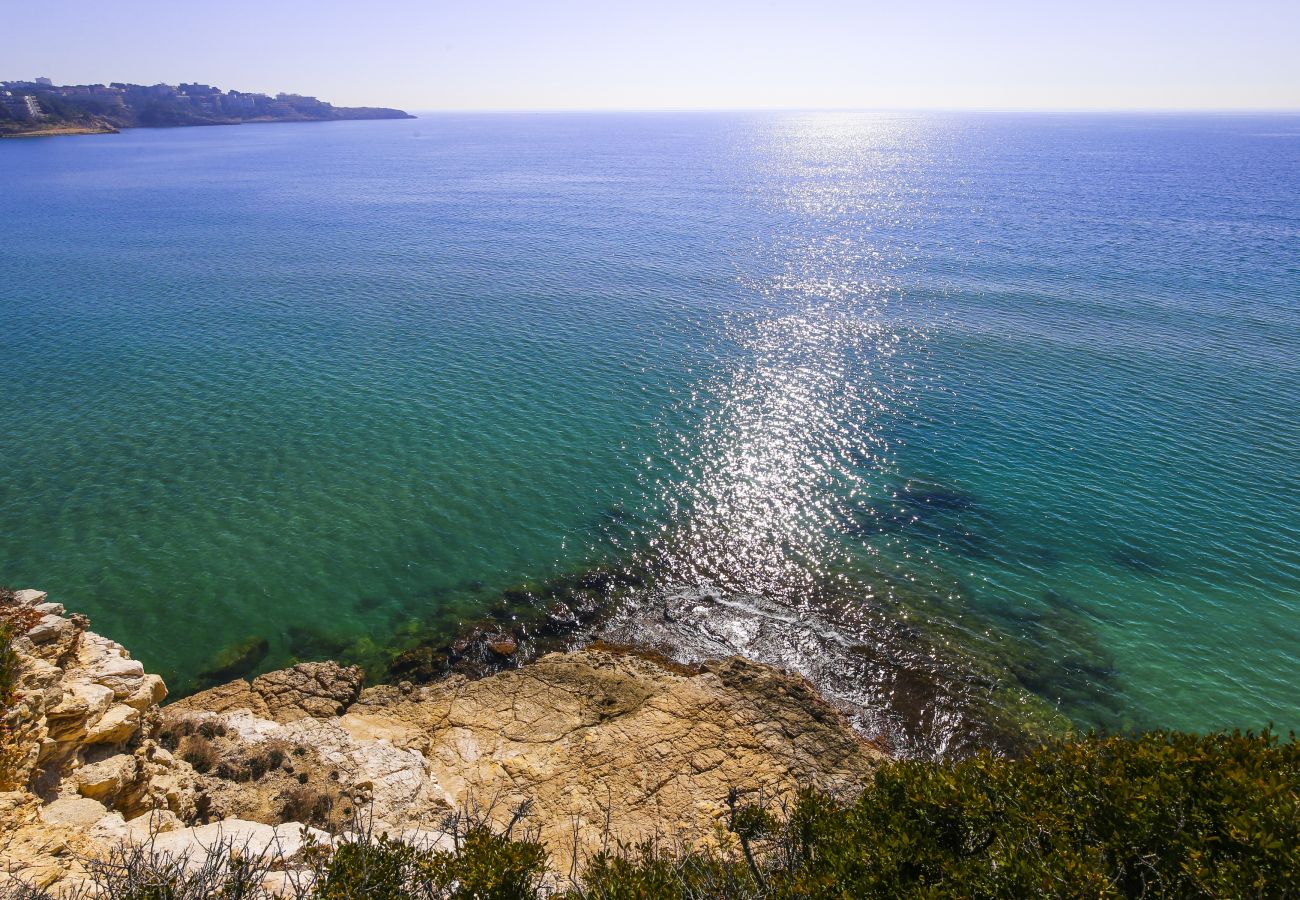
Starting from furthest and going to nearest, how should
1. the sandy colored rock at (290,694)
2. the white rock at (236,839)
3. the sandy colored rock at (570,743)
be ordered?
the sandy colored rock at (290,694), the sandy colored rock at (570,743), the white rock at (236,839)

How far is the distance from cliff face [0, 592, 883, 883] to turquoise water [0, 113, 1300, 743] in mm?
5471

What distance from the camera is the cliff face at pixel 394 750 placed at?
19.5 metres

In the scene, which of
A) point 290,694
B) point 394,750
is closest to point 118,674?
point 290,694

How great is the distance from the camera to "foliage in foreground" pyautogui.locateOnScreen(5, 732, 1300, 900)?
1402 centimetres

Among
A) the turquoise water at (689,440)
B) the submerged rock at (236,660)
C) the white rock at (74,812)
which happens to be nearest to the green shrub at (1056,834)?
the white rock at (74,812)

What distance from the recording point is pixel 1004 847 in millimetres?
14984

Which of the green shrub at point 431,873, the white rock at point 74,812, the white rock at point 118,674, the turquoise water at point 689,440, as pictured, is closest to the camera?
the green shrub at point 431,873

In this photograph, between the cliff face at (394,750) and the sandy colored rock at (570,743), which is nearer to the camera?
the cliff face at (394,750)

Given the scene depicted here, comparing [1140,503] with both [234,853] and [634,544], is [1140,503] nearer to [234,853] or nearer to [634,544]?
[634,544]

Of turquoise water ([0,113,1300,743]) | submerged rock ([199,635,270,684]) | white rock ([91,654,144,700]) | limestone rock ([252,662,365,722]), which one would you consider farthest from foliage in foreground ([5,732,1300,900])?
submerged rock ([199,635,270,684])

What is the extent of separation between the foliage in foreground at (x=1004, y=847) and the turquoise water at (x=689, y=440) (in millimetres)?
14296

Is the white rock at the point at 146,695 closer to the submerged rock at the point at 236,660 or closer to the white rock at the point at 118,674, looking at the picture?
the white rock at the point at 118,674

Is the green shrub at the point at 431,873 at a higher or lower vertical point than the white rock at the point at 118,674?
higher

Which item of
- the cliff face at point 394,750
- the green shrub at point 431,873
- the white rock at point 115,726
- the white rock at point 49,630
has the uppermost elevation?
the white rock at point 49,630
